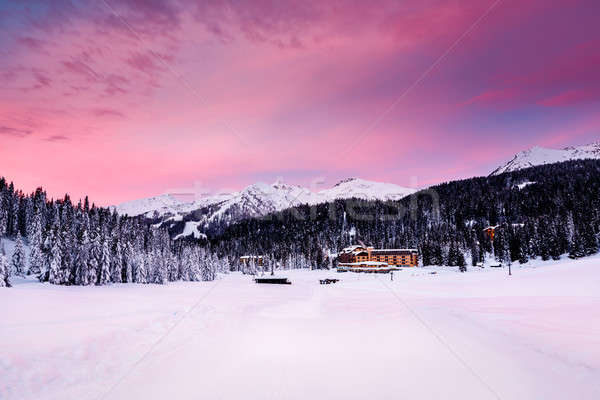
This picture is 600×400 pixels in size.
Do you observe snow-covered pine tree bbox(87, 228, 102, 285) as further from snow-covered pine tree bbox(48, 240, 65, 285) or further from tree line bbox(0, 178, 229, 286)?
snow-covered pine tree bbox(48, 240, 65, 285)

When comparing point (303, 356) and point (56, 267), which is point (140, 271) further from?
point (303, 356)

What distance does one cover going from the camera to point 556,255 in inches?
3890

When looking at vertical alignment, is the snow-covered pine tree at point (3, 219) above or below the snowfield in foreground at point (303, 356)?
above

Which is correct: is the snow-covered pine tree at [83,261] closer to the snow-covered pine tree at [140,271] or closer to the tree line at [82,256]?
the tree line at [82,256]

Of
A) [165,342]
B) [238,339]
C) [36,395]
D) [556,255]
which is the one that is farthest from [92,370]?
[556,255]

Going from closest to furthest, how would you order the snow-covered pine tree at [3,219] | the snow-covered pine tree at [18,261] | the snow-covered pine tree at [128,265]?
the snow-covered pine tree at [128,265], the snow-covered pine tree at [18,261], the snow-covered pine tree at [3,219]

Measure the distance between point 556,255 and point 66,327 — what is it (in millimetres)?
123178

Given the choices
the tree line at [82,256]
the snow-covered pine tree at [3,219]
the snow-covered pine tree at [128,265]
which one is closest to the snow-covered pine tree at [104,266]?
the tree line at [82,256]

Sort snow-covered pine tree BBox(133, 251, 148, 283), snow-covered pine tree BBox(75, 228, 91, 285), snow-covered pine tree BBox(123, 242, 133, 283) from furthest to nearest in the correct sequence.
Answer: snow-covered pine tree BBox(133, 251, 148, 283) < snow-covered pine tree BBox(123, 242, 133, 283) < snow-covered pine tree BBox(75, 228, 91, 285)

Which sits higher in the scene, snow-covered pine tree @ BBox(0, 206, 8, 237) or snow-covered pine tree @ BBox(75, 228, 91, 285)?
snow-covered pine tree @ BBox(0, 206, 8, 237)

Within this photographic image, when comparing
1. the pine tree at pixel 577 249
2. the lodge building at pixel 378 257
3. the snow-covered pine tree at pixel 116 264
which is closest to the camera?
the snow-covered pine tree at pixel 116 264

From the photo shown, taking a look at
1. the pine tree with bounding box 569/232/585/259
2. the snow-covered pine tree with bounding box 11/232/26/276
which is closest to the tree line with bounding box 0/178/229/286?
the snow-covered pine tree with bounding box 11/232/26/276

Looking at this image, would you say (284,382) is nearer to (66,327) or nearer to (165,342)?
(165,342)

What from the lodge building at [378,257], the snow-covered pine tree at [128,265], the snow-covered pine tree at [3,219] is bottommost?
the lodge building at [378,257]
